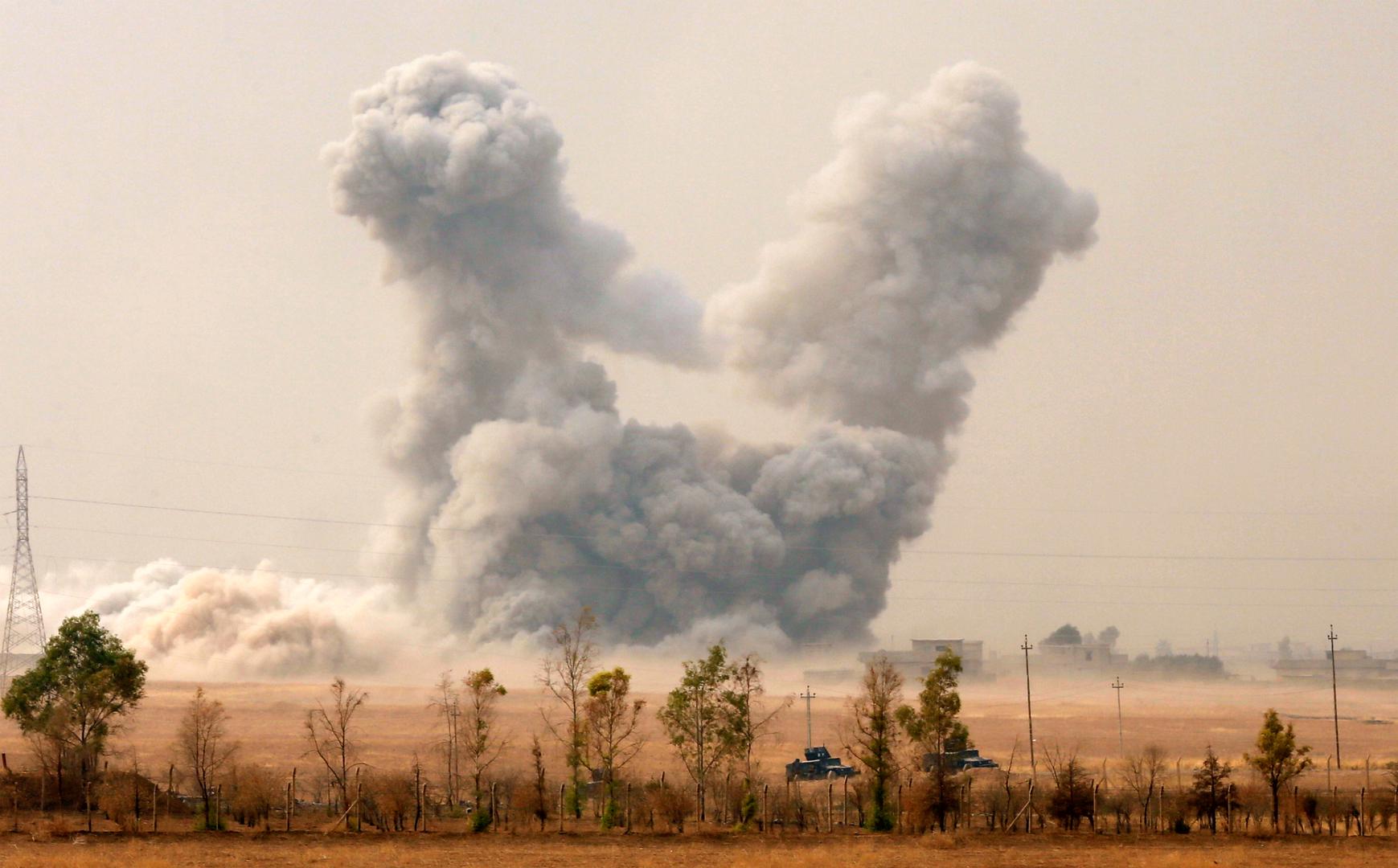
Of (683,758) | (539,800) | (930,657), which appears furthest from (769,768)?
(930,657)

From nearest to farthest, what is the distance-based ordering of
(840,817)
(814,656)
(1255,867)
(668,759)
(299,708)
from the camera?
1. (1255,867)
2. (840,817)
3. (668,759)
4. (299,708)
5. (814,656)

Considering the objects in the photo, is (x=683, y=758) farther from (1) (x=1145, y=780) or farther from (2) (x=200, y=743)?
(1) (x=1145, y=780)

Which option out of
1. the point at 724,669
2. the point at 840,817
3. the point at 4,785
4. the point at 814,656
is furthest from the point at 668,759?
the point at 814,656

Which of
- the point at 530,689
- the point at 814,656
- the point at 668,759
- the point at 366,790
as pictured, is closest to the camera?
the point at 366,790

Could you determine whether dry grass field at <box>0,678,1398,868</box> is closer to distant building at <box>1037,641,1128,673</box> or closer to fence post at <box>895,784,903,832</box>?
fence post at <box>895,784,903,832</box>

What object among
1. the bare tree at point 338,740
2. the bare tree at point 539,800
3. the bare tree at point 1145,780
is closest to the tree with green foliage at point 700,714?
the bare tree at point 539,800

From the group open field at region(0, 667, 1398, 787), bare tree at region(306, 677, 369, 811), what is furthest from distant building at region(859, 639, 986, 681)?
bare tree at region(306, 677, 369, 811)

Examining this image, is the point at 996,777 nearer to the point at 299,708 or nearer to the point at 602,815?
the point at 602,815
